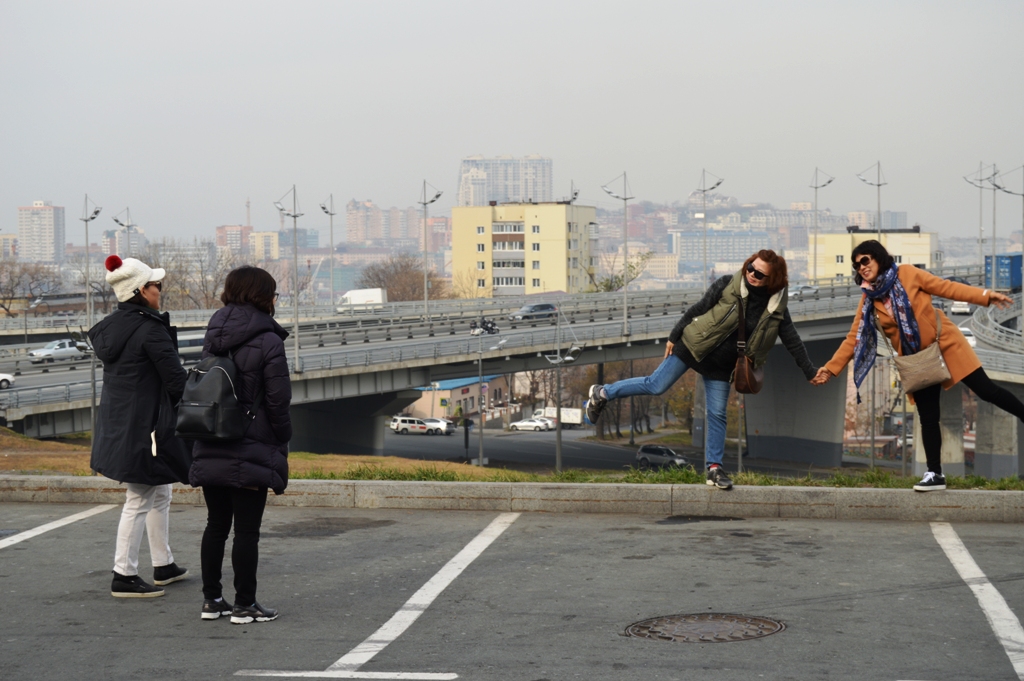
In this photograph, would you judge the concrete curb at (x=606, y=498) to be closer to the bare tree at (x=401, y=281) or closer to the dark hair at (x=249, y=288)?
A: the dark hair at (x=249, y=288)

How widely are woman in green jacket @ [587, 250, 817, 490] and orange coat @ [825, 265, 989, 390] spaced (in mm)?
467

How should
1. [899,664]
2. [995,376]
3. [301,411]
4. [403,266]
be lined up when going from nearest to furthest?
[899,664]
[995,376]
[301,411]
[403,266]

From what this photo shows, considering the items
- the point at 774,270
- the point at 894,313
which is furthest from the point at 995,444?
the point at 774,270

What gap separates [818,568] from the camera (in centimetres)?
695

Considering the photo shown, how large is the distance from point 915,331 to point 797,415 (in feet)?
235

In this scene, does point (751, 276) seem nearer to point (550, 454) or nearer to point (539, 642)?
point (539, 642)

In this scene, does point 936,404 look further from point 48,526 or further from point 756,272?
point 48,526

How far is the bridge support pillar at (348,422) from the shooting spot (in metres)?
62.0

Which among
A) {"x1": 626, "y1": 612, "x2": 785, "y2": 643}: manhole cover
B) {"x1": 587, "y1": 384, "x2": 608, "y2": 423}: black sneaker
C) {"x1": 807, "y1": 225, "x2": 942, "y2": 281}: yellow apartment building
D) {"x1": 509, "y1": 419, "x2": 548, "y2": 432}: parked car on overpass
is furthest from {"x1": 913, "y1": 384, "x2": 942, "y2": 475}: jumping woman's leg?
{"x1": 807, "y1": 225, "x2": 942, "y2": 281}: yellow apartment building

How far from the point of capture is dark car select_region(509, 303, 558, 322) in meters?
76.6

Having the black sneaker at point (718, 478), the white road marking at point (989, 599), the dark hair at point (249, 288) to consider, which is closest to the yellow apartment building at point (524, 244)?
the black sneaker at point (718, 478)

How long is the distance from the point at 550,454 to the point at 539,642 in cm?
7266

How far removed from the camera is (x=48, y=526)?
28.1 feet

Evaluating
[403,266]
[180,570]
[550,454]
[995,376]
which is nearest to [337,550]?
[180,570]
